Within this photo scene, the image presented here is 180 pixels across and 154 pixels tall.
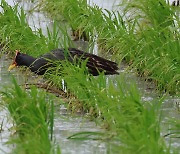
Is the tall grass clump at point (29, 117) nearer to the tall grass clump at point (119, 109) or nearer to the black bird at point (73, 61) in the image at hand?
the tall grass clump at point (119, 109)

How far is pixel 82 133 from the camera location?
16.1 ft

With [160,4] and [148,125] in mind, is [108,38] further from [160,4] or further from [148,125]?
[148,125]

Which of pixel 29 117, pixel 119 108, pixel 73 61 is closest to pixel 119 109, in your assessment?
pixel 119 108

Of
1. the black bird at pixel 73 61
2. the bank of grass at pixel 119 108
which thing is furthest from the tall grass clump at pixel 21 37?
the bank of grass at pixel 119 108

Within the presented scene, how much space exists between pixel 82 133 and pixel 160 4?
2.72 metres

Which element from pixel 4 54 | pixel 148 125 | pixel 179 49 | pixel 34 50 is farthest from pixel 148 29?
pixel 148 125

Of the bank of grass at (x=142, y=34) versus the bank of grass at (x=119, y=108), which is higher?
the bank of grass at (x=142, y=34)

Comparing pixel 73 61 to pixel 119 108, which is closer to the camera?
pixel 119 108

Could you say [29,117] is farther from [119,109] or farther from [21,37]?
[21,37]

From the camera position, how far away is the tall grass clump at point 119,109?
425cm

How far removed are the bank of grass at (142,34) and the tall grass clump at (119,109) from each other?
0.70 metres

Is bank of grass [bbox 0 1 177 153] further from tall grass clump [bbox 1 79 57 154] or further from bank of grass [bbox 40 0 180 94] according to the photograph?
bank of grass [bbox 40 0 180 94]

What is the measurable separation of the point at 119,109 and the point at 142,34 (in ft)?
6.20

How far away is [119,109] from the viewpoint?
4887 mm
